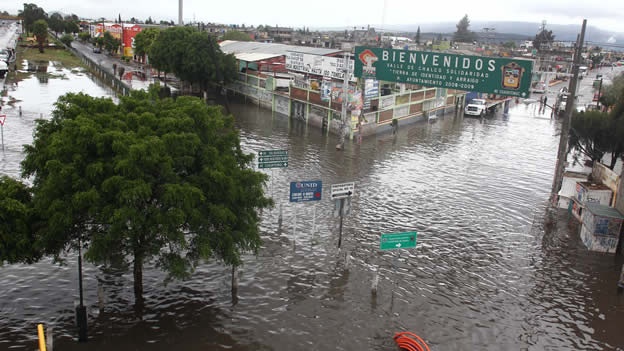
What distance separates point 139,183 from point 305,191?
787 cm

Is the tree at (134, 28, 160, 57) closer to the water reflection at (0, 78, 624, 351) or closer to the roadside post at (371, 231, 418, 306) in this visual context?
the water reflection at (0, 78, 624, 351)

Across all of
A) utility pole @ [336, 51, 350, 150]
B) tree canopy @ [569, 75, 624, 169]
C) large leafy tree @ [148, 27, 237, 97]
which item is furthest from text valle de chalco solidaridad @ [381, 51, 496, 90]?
large leafy tree @ [148, 27, 237, 97]

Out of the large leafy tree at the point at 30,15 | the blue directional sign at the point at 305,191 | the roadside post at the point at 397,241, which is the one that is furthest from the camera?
the large leafy tree at the point at 30,15

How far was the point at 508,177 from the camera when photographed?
30062 millimetres

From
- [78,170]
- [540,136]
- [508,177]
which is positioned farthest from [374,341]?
[540,136]

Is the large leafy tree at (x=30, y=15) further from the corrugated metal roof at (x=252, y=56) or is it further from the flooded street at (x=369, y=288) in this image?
the flooded street at (x=369, y=288)

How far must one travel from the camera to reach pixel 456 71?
24.2 metres

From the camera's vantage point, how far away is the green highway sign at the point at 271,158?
20542mm

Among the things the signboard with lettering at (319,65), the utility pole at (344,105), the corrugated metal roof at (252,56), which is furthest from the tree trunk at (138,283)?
the corrugated metal roof at (252,56)

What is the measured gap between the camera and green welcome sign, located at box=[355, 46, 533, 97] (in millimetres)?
22609

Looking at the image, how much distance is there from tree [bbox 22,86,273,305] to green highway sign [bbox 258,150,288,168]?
6.14 meters

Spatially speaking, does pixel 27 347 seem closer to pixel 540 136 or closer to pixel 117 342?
pixel 117 342

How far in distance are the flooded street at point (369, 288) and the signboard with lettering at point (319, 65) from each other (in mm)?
14179

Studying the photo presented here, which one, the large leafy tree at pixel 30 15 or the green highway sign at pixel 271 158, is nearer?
the green highway sign at pixel 271 158
